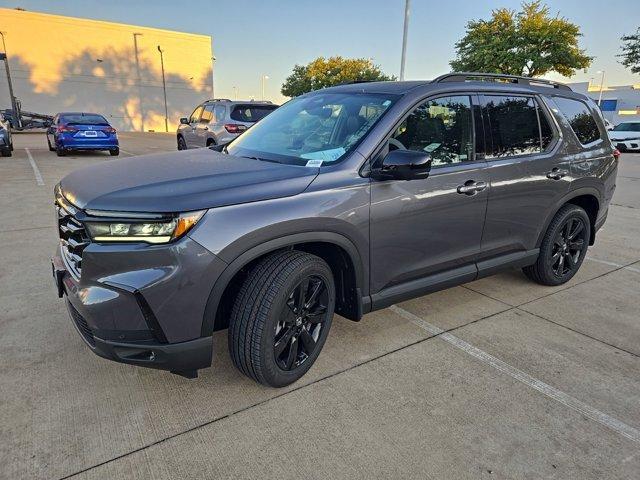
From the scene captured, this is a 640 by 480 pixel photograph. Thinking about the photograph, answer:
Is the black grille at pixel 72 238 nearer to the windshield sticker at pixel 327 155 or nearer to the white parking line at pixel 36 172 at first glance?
the windshield sticker at pixel 327 155

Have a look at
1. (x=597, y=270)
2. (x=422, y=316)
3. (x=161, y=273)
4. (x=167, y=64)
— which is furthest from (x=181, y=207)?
(x=167, y=64)

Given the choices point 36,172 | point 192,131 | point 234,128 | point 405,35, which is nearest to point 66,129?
point 36,172

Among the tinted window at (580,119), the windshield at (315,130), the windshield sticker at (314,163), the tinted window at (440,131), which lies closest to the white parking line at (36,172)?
the windshield at (315,130)

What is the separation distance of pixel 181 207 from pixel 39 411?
1.40 m

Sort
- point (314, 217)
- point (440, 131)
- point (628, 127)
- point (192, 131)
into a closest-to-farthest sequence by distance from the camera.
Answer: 1. point (314, 217)
2. point (440, 131)
3. point (192, 131)
4. point (628, 127)

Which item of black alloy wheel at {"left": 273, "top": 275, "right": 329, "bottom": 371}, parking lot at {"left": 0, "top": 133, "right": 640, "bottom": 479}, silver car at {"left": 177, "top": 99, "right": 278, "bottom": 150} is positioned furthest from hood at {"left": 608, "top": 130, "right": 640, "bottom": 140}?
black alloy wheel at {"left": 273, "top": 275, "right": 329, "bottom": 371}

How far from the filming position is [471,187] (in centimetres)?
321

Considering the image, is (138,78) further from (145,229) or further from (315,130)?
(145,229)

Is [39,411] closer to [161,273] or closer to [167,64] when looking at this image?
[161,273]

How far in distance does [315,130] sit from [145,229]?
1.56 m

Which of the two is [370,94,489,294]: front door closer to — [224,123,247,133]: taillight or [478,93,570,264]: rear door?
[478,93,570,264]: rear door

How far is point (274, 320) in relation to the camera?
2.40m

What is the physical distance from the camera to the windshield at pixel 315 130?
2.88m

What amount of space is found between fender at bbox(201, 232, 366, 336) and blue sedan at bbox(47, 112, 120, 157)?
45.6 ft
